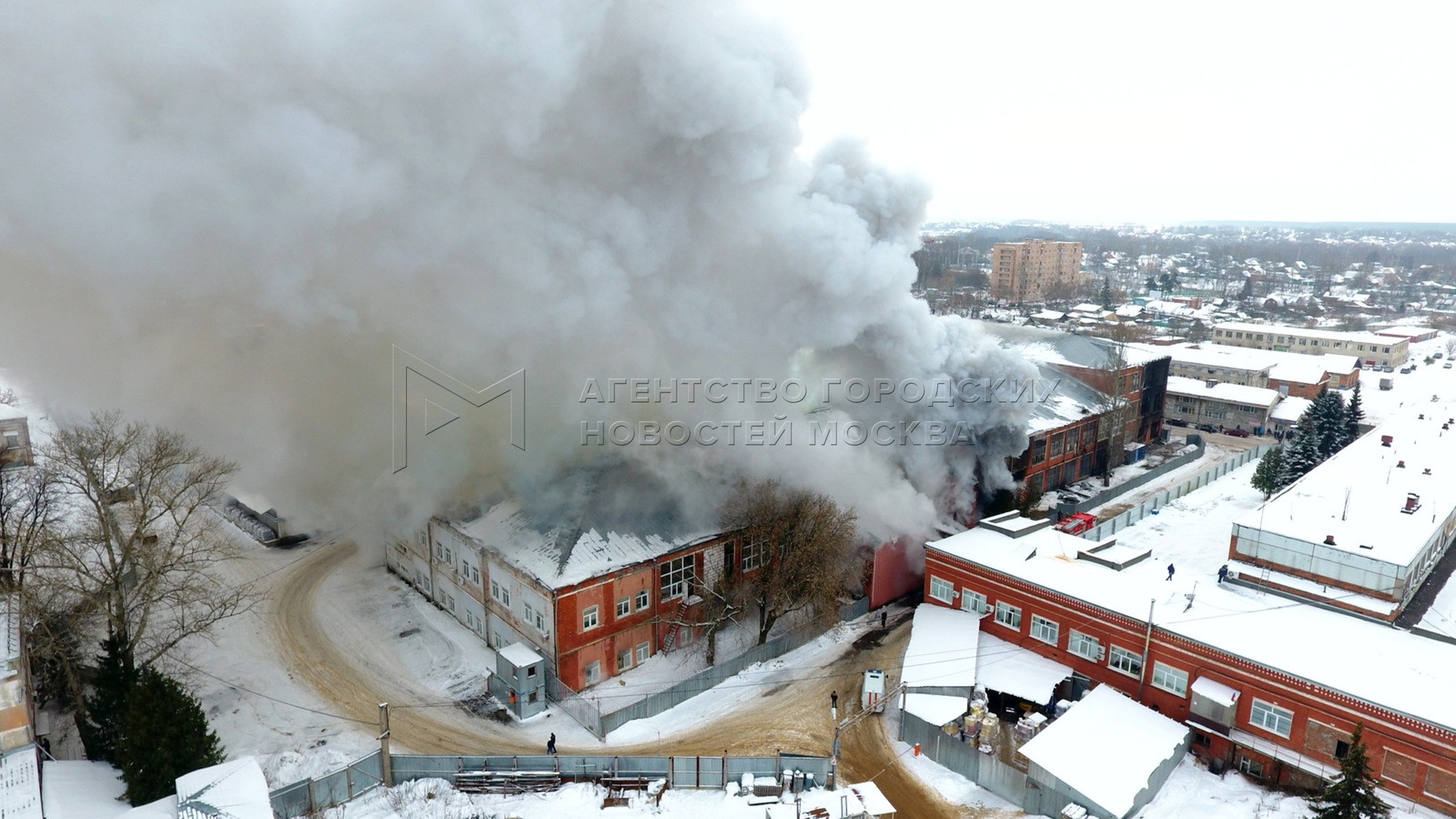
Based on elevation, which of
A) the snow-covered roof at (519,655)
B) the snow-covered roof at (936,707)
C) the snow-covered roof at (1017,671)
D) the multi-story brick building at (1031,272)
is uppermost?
the multi-story brick building at (1031,272)

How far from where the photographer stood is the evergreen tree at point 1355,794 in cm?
1602

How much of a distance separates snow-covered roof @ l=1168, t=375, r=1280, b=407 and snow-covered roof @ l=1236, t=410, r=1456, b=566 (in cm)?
1886

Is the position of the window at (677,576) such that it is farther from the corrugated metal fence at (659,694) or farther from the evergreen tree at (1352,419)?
the evergreen tree at (1352,419)

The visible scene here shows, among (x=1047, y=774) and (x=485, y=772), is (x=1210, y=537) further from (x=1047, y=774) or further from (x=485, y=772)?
(x=485, y=772)

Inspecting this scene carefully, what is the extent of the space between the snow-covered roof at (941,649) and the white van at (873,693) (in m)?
0.69

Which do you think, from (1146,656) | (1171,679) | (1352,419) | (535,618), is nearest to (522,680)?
(535,618)

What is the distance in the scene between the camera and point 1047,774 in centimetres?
1898

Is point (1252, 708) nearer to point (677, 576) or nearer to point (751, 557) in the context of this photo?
point (751, 557)

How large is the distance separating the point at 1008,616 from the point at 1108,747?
246 inches

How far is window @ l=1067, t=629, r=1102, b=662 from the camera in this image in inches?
930

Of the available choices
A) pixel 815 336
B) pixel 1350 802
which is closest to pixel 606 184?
pixel 815 336

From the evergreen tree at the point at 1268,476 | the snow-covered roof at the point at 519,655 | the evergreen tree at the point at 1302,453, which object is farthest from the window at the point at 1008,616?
the evergreen tree at the point at 1302,453

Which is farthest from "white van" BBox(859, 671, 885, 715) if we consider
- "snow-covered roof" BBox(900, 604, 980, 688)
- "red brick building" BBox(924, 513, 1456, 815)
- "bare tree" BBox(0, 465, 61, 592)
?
"bare tree" BBox(0, 465, 61, 592)

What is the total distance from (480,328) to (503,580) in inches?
324
